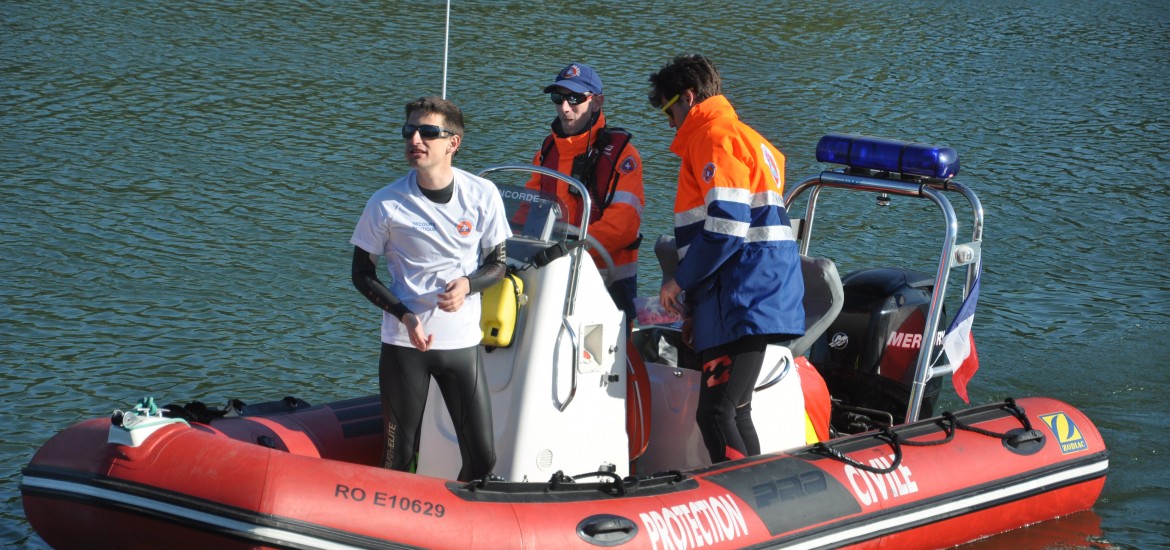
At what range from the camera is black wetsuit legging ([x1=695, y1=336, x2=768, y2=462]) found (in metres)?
4.02

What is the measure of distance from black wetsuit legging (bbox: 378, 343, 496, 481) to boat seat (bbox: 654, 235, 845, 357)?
0.98 metres

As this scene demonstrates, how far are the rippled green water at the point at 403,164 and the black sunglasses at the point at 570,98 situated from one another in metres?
2.22

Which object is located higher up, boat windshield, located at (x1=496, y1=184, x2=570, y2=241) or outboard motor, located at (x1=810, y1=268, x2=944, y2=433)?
boat windshield, located at (x1=496, y1=184, x2=570, y2=241)

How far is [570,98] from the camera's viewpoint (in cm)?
441

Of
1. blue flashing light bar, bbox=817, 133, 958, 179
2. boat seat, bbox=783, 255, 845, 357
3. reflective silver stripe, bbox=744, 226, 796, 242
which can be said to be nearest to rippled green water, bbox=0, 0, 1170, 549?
boat seat, bbox=783, 255, 845, 357

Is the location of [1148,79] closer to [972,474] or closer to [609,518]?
[972,474]

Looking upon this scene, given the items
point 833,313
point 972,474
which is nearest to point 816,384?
point 833,313

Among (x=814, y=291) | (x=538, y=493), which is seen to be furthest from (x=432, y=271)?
(x=814, y=291)

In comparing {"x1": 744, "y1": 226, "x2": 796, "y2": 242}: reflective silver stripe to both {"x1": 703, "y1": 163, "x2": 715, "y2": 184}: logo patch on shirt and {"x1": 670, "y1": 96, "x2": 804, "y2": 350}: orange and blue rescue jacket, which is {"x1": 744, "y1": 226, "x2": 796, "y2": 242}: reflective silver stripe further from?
{"x1": 703, "y1": 163, "x2": 715, "y2": 184}: logo patch on shirt

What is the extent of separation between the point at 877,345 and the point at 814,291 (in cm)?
43

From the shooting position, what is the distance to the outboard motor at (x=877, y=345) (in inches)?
191

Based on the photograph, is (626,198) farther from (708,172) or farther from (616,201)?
(708,172)

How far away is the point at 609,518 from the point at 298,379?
120 inches

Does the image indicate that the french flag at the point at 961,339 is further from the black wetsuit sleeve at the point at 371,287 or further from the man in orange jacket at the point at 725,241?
the black wetsuit sleeve at the point at 371,287
